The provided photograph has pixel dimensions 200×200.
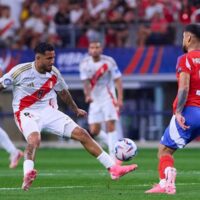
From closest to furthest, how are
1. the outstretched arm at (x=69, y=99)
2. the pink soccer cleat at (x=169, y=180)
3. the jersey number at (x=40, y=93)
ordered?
the pink soccer cleat at (x=169, y=180) → the jersey number at (x=40, y=93) → the outstretched arm at (x=69, y=99)

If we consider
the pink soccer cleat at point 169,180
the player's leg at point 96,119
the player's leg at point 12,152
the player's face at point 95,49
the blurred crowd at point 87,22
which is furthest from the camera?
the blurred crowd at point 87,22

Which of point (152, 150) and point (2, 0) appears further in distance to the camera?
point (2, 0)

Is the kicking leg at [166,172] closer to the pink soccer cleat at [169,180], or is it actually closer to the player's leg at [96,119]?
the pink soccer cleat at [169,180]

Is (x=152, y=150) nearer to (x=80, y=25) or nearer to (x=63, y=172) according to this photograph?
(x=80, y=25)

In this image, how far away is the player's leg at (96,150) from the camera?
47.5ft

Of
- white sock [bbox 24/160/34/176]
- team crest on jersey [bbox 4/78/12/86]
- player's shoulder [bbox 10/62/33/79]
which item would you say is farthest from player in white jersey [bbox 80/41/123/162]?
white sock [bbox 24/160/34/176]

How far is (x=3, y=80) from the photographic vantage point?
47.3ft

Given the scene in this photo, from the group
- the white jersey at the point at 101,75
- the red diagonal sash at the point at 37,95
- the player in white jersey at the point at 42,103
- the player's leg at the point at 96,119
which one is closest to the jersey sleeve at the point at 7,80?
the player in white jersey at the point at 42,103

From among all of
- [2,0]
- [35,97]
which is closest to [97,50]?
[35,97]

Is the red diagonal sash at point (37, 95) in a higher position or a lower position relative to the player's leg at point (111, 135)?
higher

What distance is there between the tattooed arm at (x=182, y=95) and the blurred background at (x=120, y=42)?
1749 centimetres

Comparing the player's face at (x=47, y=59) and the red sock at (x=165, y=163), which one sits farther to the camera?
the player's face at (x=47, y=59)

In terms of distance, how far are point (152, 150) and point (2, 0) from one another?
941 cm

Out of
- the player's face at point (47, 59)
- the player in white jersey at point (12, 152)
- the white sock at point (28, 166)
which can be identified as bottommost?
the player in white jersey at point (12, 152)
